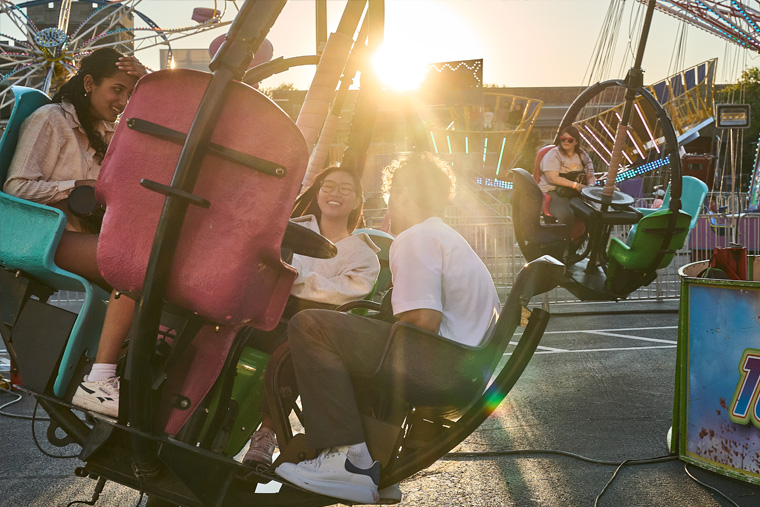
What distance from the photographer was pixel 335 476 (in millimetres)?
2217

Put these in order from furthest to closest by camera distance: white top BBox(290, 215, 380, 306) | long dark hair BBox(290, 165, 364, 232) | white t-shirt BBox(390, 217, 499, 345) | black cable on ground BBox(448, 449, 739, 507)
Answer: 1. black cable on ground BBox(448, 449, 739, 507)
2. long dark hair BBox(290, 165, 364, 232)
3. white top BBox(290, 215, 380, 306)
4. white t-shirt BBox(390, 217, 499, 345)

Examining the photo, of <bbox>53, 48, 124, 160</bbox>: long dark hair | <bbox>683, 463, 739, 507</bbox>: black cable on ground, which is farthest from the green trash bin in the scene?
<bbox>683, 463, 739, 507</bbox>: black cable on ground

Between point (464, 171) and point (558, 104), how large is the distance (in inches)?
1657

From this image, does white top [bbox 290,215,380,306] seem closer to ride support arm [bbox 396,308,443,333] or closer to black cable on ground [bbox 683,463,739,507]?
ride support arm [bbox 396,308,443,333]

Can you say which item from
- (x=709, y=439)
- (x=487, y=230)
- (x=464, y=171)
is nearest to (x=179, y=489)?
(x=709, y=439)

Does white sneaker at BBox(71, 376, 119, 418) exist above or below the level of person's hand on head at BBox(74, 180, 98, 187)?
below

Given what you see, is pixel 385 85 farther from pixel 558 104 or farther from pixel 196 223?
pixel 558 104

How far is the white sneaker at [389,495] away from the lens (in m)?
2.35

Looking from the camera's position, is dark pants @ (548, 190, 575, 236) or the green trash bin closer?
the green trash bin

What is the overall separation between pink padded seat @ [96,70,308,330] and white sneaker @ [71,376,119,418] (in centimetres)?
50

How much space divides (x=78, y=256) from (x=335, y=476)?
3.51 ft

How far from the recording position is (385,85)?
3039mm

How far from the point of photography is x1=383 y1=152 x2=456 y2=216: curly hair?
2.76 metres

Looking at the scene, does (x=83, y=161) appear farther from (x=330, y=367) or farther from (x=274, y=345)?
(x=330, y=367)
